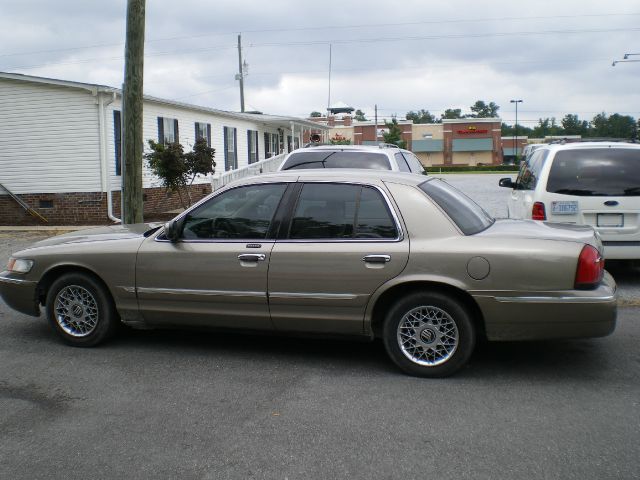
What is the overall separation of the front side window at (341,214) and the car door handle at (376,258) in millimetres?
182

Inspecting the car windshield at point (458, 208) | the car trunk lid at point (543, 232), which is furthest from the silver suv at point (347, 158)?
the car trunk lid at point (543, 232)

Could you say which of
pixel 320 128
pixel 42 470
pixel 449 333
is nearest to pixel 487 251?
pixel 449 333

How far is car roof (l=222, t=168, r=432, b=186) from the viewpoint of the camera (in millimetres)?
5457

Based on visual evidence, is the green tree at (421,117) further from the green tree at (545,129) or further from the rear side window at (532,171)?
the rear side window at (532,171)

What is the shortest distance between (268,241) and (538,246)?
6.88ft

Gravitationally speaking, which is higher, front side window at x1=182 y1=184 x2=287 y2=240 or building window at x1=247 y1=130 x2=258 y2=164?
building window at x1=247 y1=130 x2=258 y2=164

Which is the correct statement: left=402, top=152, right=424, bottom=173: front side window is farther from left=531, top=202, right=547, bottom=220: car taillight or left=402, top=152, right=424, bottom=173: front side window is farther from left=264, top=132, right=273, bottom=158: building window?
left=264, top=132, right=273, bottom=158: building window

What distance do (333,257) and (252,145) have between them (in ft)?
83.3

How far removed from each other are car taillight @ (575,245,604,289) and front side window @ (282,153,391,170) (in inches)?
212

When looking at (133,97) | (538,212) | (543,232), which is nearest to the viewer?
(543,232)

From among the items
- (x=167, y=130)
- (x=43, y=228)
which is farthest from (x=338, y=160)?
(x=167, y=130)

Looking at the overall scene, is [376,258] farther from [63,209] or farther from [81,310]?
[63,209]

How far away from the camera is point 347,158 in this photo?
1044 centimetres

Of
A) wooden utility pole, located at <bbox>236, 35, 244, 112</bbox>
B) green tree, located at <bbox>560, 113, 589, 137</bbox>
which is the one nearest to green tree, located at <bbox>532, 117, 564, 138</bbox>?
green tree, located at <bbox>560, 113, 589, 137</bbox>
